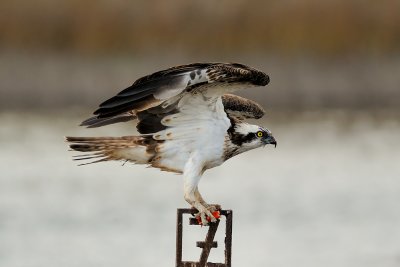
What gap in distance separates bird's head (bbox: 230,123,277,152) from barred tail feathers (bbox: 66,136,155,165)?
622 millimetres

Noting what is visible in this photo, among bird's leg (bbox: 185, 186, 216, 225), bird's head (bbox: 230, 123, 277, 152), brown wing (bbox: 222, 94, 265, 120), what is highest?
brown wing (bbox: 222, 94, 265, 120)

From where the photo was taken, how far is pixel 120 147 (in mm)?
11547

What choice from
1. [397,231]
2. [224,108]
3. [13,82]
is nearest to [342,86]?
[13,82]

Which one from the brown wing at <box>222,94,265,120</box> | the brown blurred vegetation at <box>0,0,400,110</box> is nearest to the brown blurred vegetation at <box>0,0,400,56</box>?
the brown blurred vegetation at <box>0,0,400,110</box>

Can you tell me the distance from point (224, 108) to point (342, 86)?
532 inches

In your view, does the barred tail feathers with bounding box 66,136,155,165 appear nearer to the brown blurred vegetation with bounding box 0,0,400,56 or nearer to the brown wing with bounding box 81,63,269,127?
the brown wing with bounding box 81,63,269,127

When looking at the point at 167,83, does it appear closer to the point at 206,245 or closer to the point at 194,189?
the point at 194,189

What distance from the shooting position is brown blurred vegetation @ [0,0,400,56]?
25312 millimetres

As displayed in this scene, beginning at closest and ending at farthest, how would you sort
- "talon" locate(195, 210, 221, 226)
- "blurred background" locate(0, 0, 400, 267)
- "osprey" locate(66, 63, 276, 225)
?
1. "talon" locate(195, 210, 221, 226)
2. "osprey" locate(66, 63, 276, 225)
3. "blurred background" locate(0, 0, 400, 267)

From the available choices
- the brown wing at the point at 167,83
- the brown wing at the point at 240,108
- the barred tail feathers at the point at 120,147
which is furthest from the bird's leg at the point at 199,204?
the brown wing at the point at 240,108

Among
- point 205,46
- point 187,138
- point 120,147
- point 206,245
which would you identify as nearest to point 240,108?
point 187,138

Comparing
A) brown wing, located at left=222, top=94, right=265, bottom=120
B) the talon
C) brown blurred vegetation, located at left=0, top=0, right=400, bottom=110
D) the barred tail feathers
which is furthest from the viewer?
brown blurred vegetation, located at left=0, top=0, right=400, bottom=110

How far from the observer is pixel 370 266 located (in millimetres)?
15227

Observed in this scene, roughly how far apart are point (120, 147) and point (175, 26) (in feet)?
46.2
